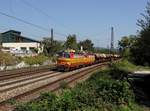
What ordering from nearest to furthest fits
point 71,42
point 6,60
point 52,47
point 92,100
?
point 92,100 → point 6,60 → point 52,47 → point 71,42

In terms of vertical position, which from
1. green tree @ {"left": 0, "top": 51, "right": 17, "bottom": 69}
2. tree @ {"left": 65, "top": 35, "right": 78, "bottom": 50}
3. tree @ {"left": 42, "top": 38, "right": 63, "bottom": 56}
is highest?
tree @ {"left": 65, "top": 35, "right": 78, "bottom": 50}

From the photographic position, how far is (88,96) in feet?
58.7

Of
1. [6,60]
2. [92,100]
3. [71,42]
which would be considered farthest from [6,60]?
[71,42]

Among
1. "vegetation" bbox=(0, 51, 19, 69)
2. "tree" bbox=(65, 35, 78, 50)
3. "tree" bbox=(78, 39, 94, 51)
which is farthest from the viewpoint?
"tree" bbox=(78, 39, 94, 51)

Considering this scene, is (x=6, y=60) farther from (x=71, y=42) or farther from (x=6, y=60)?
(x=71, y=42)

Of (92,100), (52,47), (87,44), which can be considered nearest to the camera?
(92,100)

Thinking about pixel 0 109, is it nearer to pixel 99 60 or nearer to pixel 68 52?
pixel 68 52

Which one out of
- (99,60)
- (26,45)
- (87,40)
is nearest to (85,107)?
(99,60)

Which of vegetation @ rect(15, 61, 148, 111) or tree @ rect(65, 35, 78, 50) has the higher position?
tree @ rect(65, 35, 78, 50)

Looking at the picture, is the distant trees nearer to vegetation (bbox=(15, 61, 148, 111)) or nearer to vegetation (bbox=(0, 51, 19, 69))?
vegetation (bbox=(0, 51, 19, 69))

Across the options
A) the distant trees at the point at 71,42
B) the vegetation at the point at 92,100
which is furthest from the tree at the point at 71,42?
the vegetation at the point at 92,100

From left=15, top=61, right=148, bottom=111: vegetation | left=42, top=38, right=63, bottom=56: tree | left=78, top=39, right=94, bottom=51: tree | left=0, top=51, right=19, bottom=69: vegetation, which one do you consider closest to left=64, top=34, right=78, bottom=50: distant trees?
left=42, top=38, right=63, bottom=56: tree

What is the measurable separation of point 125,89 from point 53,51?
78.4 metres

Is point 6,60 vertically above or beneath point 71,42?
beneath
